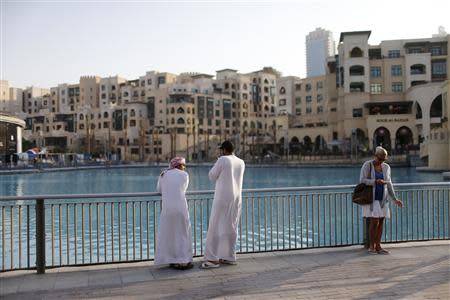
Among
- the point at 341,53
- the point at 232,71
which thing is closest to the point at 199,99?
the point at 232,71

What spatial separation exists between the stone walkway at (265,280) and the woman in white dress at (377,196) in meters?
0.38

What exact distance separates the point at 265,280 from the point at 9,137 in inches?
3320

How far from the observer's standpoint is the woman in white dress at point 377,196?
8.21 m

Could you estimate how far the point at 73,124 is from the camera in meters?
119

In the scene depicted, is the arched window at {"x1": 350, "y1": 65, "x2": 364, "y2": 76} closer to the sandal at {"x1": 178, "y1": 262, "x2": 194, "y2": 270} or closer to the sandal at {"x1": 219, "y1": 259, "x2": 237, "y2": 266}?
the sandal at {"x1": 219, "y1": 259, "x2": 237, "y2": 266}

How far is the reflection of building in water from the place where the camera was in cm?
7950

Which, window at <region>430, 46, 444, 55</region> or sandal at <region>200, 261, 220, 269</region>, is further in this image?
window at <region>430, 46, 444, 55</region>

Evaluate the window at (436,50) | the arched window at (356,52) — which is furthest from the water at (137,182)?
the window at (436,50)

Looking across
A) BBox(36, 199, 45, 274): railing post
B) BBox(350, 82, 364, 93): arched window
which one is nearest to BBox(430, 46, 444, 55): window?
BBox(350, 82, 364, 93): arched window

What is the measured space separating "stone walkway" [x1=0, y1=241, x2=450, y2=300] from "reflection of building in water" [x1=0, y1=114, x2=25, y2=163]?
77.8 meters

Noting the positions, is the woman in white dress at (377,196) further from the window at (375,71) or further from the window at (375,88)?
the window at (375,71)

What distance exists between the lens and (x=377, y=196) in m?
8.27

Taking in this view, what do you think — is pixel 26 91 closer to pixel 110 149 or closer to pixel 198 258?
pixel 110 149

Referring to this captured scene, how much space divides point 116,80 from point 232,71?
31.3 meters
